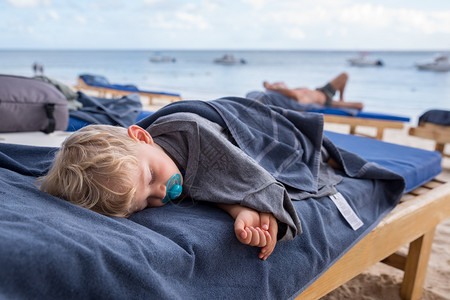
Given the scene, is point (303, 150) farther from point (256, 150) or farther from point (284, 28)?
point (284, 28)

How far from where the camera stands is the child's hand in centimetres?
74

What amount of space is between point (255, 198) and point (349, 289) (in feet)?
3.47

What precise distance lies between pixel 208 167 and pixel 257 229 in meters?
0.23

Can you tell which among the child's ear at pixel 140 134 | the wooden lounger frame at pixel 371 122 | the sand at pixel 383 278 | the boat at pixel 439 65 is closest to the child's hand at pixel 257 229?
the child's ear at pixel 140 134

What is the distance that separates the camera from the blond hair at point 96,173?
728mm

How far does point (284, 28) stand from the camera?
87.7 feet

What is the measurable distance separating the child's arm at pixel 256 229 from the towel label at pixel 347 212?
1.10 feet

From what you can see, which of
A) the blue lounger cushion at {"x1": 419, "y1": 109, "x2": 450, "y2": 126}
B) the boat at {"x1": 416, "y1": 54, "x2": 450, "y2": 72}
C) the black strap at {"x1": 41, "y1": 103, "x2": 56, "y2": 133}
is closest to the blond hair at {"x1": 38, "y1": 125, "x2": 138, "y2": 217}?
the black strap at {"x1": 41, "y1": 103, "x2": 56, "y2": 133}

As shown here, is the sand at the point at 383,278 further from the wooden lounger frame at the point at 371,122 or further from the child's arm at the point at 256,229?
the wooden lounger frame at the point at 371,122

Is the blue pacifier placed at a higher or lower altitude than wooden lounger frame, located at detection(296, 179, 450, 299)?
higher

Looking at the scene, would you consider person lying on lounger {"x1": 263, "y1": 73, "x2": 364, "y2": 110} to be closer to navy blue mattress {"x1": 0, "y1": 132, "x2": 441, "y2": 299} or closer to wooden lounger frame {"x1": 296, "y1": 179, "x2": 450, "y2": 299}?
wooden lounger frame {"x1": 296, "y1": 179, "x2": 450, "y2": 299}

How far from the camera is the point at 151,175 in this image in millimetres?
825

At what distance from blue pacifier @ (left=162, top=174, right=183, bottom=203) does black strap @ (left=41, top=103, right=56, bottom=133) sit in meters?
1.34

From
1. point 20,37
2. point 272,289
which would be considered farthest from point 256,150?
point 20,37
